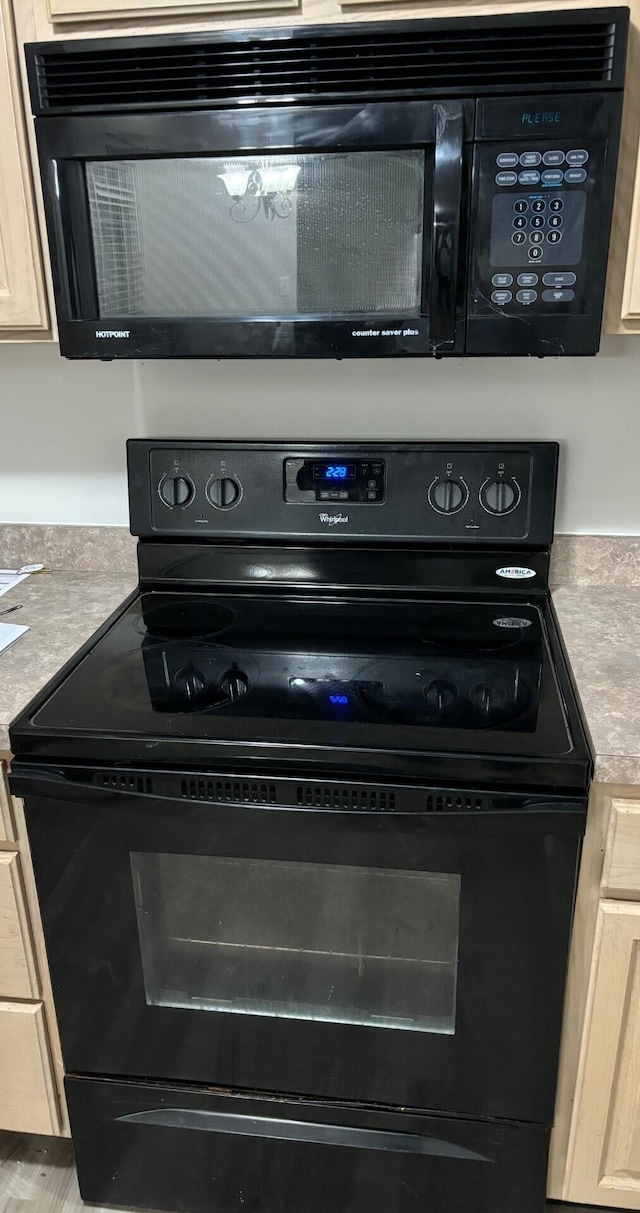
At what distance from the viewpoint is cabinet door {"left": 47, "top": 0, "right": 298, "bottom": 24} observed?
1107 millimetres

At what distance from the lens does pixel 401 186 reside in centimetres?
112

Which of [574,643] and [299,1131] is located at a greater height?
[574,643]

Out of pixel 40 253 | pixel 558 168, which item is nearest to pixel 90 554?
pixel 40 253

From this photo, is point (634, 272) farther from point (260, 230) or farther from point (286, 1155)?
point (286, 1155)

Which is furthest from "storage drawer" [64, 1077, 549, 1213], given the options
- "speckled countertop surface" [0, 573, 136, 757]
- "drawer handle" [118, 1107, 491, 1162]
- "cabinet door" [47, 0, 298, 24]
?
"cabinet door" [47, 0, 298, 24]

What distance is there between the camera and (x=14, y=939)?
49.8 inches

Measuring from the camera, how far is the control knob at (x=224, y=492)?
4.98ft

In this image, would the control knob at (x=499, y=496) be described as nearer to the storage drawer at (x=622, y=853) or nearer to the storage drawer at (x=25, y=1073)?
the storage drawer at (x=622, y=853)

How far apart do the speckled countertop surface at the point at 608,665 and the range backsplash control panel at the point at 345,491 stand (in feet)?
0.48

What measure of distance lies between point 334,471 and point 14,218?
603 mm

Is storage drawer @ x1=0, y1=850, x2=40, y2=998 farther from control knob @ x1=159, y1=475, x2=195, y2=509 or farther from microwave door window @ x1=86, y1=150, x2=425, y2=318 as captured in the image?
microwave door window @ x1=86, y1=150, x2=425, y2=318

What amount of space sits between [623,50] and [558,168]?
138 mm

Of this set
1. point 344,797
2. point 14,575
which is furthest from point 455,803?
point 14,575

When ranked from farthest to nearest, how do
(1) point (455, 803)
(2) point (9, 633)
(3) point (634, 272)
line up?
(2) point (9, 633) → (3) point (634, 272) → (1) point (455, 803)
